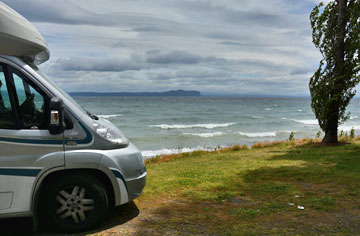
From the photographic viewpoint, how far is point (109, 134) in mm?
4938

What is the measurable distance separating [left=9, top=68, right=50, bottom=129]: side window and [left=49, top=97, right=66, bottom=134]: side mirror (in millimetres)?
165

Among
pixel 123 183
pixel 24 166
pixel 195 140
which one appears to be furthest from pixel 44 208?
pixel 195 140

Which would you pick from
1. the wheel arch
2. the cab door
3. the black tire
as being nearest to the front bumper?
the wheel arch

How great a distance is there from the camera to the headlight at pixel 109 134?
4845 mm

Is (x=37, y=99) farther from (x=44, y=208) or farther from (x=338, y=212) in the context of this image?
(x=338, y=212)

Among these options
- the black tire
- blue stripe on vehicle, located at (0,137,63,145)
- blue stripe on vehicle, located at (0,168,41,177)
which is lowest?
the black tire

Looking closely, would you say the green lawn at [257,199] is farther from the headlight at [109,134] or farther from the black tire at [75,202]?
the headlight at [109,134]

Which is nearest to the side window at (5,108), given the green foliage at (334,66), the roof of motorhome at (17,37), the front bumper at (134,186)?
the roof of motorhome at (17,37)

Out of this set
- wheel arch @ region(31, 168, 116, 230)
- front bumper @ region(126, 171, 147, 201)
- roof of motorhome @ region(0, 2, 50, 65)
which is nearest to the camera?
roof of motorhome @ region(0, 2, 50, 65)

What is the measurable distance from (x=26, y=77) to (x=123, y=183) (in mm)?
1898

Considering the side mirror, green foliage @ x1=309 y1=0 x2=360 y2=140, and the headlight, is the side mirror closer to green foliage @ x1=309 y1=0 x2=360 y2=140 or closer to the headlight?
the headlight

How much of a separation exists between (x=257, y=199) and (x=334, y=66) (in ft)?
33.1

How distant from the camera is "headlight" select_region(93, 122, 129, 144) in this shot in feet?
15.9

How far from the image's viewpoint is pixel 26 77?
4590 millimetres
